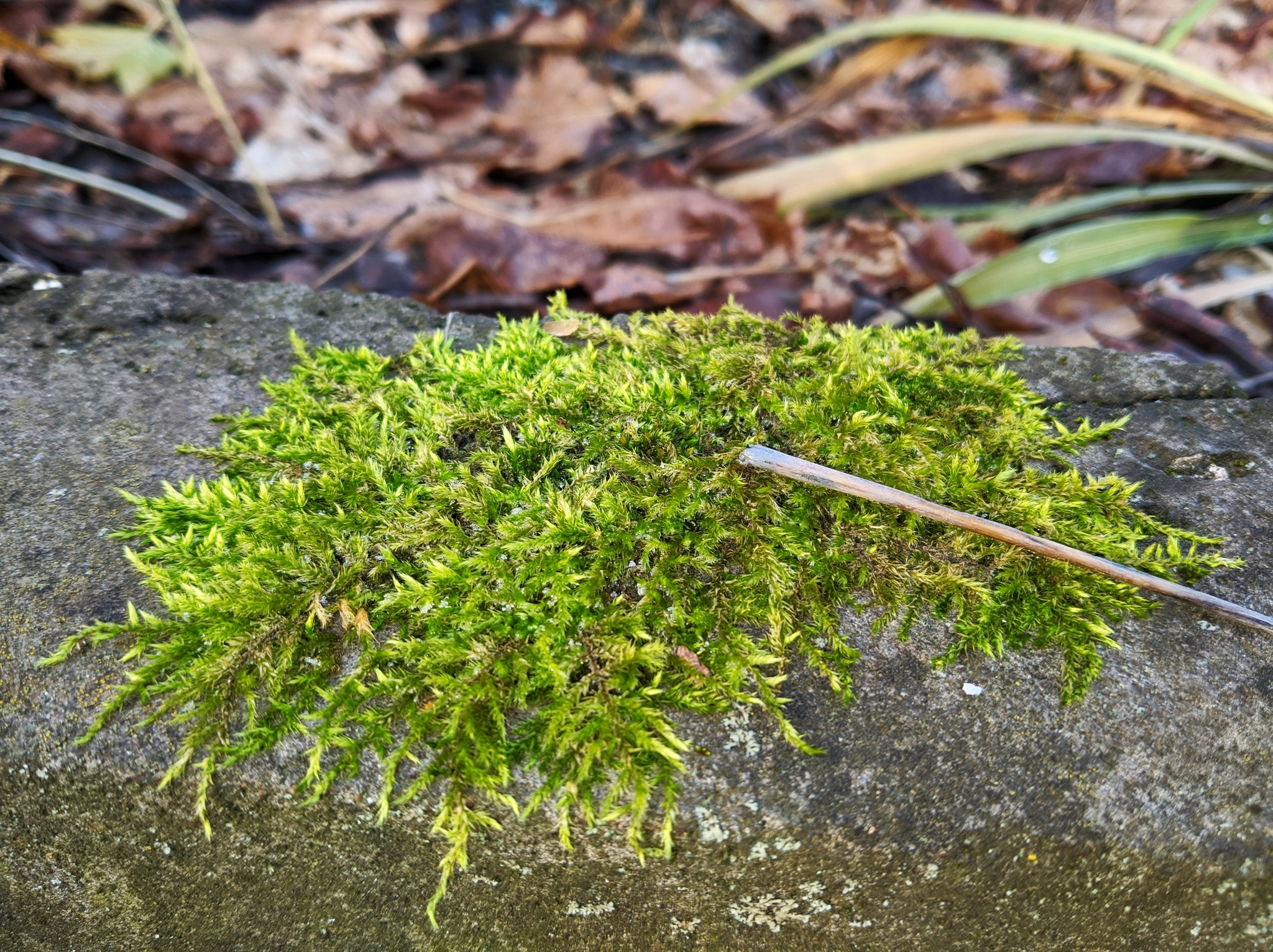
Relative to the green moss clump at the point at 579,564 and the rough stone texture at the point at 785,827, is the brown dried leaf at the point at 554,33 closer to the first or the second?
the green moss clump at the point at 579,564

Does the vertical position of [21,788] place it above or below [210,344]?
below

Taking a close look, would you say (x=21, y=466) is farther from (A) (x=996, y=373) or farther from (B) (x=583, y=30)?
(B) (x=583, y=30)

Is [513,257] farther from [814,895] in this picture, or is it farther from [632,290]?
[814,895]

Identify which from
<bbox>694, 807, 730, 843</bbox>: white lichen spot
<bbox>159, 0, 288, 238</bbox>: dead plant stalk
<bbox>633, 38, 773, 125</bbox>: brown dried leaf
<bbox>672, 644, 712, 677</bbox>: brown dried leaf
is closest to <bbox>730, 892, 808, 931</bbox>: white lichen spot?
<bbox>694, 807, 730, 843</bbox>: white lichen spot

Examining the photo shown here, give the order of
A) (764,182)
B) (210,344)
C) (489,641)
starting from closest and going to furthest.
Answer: (489,641), (210,344), (764,182)

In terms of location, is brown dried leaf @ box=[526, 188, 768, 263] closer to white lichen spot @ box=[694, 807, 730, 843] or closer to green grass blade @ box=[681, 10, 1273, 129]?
green grass blade @ box=[681, 10, 1273, 129]

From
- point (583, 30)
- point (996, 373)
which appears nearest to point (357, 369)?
point (996, 373)

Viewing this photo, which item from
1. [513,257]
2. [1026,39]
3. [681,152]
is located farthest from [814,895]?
[681,152]
